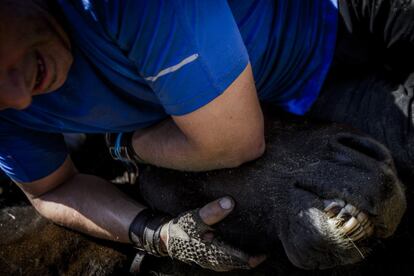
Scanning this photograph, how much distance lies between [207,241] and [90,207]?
1.75 ft

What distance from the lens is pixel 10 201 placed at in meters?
1.96

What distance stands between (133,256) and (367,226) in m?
0.93

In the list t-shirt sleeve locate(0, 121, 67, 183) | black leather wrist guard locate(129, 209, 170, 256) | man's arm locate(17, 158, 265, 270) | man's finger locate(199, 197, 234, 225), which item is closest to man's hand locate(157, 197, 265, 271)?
man's finger locate(199, 197, 234, 225)

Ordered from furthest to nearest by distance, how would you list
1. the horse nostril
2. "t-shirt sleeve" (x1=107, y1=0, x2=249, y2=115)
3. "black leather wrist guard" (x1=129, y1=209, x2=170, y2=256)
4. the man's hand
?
"black leather wrist guard" (x1=129, y1=209, x2=170, y2=256) → the man's hand → the horse nostril → "t-shirt sleeve" (x1=107, y1=0, x2=249, y2=115)

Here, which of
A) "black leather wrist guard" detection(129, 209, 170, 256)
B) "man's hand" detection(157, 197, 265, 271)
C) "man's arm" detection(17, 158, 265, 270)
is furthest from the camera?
"man's arm" detection(17, 158, 265, 270)

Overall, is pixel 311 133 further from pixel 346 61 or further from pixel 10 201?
pixel 10 201

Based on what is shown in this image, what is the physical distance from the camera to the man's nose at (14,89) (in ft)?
3.23

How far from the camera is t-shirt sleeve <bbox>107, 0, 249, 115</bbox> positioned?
89cm

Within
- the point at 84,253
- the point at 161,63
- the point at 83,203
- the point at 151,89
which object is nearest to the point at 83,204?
the point at 83,203

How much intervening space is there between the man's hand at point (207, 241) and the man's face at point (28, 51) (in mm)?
604

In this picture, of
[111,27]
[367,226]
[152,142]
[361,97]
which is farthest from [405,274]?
[111,27]

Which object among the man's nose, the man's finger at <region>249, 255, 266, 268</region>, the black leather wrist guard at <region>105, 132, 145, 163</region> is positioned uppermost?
the man's nose

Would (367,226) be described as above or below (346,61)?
below

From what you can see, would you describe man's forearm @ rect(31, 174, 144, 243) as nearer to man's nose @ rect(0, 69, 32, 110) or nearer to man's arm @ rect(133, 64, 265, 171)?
man's arm @ rect(133, 64, 265, 171)
